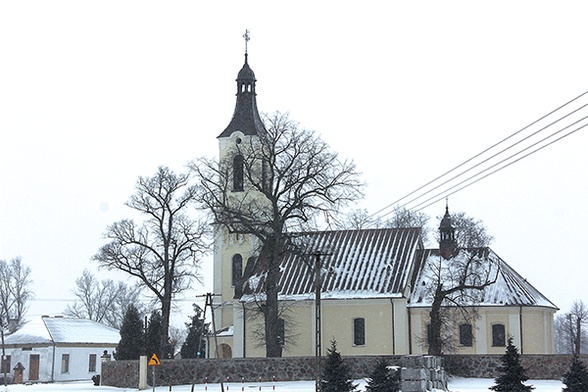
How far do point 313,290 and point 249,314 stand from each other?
13.5 ft

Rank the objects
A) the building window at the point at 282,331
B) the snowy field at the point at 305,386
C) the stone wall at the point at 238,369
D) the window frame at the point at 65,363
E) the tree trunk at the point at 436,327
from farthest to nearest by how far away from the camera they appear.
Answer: the window frame at the point at 65,363, the building window at the point at 282,331, the tree trunk at the point at 436,327, the stone wall at the point at 238,369, the snowy field at the point at 305,386

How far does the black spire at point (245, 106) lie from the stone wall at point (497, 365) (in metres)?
20.4

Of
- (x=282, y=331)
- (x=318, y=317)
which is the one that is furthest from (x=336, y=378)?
(x=282, y=331)

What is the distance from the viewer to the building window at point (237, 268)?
55.0 m

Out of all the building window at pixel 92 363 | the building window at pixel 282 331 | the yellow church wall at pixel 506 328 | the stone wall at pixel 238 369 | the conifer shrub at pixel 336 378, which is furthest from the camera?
the building window at pixel 92 363

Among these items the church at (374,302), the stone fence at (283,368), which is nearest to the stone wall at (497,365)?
the stone fence at (283,368)

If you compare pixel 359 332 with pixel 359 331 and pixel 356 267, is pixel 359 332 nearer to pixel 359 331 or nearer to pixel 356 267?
pixel 359 331

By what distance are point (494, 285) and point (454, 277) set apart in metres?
2.38

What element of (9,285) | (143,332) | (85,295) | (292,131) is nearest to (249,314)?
(143,332)

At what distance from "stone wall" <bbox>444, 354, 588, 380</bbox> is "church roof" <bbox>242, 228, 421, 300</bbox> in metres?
7.95

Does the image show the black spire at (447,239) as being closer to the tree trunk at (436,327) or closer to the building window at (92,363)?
the tree trunk at (436,327)

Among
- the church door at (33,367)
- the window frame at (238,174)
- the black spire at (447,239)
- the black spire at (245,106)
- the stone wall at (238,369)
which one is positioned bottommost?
the church door at (33,367)

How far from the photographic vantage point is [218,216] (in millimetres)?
44469

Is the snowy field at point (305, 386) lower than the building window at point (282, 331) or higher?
lower
